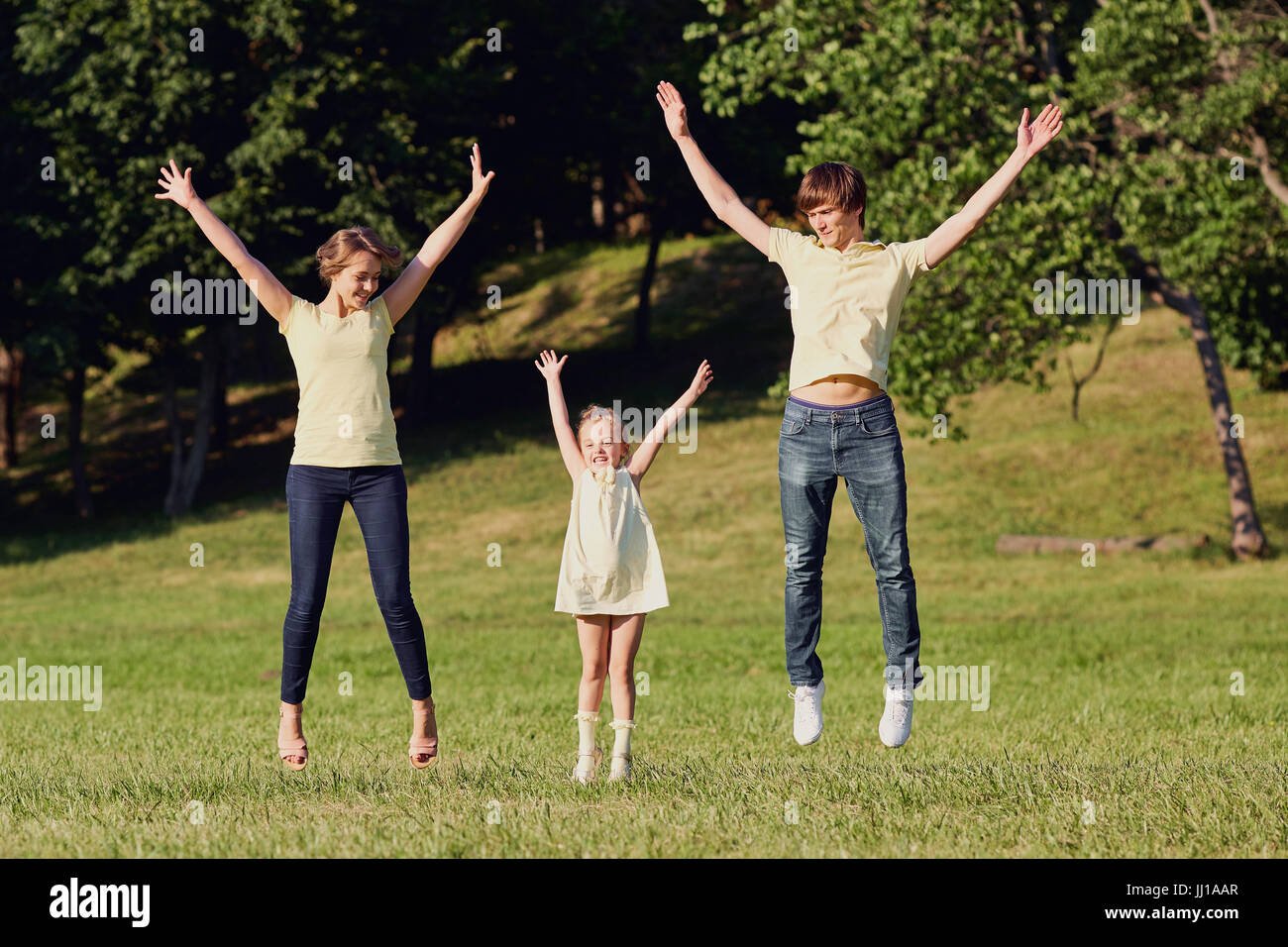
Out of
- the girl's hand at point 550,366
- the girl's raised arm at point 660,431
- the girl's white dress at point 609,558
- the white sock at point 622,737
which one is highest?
the girl's hand at point 550,366

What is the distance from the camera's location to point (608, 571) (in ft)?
23.0

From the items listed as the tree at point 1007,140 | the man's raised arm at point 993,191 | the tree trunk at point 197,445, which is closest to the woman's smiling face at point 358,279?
the man's raised arm at point 993,191

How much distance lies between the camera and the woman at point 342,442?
701cm

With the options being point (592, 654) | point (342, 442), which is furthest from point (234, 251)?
point (592, 654)

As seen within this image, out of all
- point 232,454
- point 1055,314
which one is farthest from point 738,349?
point 1055,314

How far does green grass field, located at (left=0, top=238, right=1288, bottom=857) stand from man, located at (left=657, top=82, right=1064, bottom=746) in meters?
0.83

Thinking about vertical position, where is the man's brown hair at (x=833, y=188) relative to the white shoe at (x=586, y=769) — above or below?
above

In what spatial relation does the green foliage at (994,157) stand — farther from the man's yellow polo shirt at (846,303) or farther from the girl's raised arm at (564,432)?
the girl's raised arm at (564,432)

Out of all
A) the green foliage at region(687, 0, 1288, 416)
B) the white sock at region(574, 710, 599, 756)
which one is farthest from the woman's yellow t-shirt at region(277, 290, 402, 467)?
the green foliage at region(687, 0, 1288, 416)

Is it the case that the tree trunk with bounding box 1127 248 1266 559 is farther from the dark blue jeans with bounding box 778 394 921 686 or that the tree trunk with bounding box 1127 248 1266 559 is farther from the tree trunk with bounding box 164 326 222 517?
the tree trunk with bounding box 164 326 222 517

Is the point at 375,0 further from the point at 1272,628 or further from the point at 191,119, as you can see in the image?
the point at 1272,628

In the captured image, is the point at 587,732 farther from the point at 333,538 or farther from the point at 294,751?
the point at 333,538

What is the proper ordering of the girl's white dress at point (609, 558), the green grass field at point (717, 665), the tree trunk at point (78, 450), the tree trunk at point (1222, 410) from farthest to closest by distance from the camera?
the tree trunk at point (78, 450), the tree trunk at point (1222, 410), the girl's white dress at point (609, 558), the green grass field at point (717, 665)

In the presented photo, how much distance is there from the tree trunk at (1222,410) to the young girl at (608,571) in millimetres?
18717
